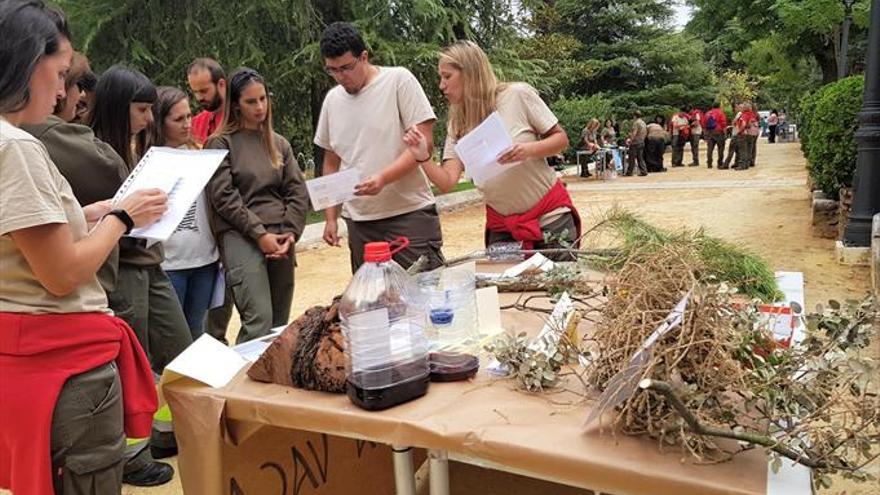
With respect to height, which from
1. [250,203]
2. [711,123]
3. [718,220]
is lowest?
[718,220]

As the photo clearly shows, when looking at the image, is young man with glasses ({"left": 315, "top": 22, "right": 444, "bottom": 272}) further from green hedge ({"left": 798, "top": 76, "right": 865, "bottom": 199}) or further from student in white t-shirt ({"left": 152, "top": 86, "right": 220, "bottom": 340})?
green hedge ({"left": 798, "top": 76, "right": 865, "bottom": 199})

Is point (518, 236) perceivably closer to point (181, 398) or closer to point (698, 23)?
point (181, 398)

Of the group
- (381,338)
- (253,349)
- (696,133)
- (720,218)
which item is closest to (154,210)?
(253,349)

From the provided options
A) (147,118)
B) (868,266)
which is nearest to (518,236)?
(147,118)

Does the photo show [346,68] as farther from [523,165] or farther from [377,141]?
[523,165]

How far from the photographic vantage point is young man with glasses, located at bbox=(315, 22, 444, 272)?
9.13 ft

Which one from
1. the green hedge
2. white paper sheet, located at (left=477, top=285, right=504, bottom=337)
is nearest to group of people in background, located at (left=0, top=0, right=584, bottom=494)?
white paper sheet, located at (left=477, top=285, right=504, bottom=337)

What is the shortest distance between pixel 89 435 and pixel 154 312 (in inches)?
47.9

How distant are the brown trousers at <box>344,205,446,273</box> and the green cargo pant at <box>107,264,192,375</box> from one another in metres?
0.85

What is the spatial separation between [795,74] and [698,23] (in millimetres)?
6869

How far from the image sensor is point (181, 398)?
168 cm

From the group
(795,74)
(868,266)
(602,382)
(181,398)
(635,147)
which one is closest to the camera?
(602,382)

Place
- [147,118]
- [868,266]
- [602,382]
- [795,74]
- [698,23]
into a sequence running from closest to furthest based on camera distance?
[602,382], [147,118], [868,266], [698,23], [795,74]

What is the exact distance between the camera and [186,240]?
3.08 metres
